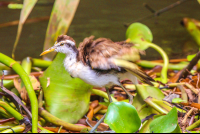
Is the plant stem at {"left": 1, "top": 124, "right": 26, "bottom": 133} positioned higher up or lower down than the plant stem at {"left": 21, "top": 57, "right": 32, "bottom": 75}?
lower down

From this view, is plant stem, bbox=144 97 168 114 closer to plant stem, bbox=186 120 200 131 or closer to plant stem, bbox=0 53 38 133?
plant stem, bbox=186 120 200 131

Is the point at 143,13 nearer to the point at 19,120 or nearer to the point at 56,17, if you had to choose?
the point at 56,17

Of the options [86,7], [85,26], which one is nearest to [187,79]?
[85,26]

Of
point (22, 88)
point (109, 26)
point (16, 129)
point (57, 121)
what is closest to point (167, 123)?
point (57, 121)

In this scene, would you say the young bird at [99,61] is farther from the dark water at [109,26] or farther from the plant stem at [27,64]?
the dark water at [109,26]

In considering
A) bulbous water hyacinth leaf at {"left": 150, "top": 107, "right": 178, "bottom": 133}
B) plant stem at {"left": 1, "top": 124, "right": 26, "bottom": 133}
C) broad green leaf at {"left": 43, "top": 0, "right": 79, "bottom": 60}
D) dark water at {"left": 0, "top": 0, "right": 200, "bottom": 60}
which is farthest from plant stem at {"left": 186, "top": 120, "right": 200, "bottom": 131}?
dark water at {"left": 0, "top": 0, "right": 200, "bottom": 60}

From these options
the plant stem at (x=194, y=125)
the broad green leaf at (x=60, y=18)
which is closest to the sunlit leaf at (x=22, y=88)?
the broad green leaf at (x=60, y=18)
